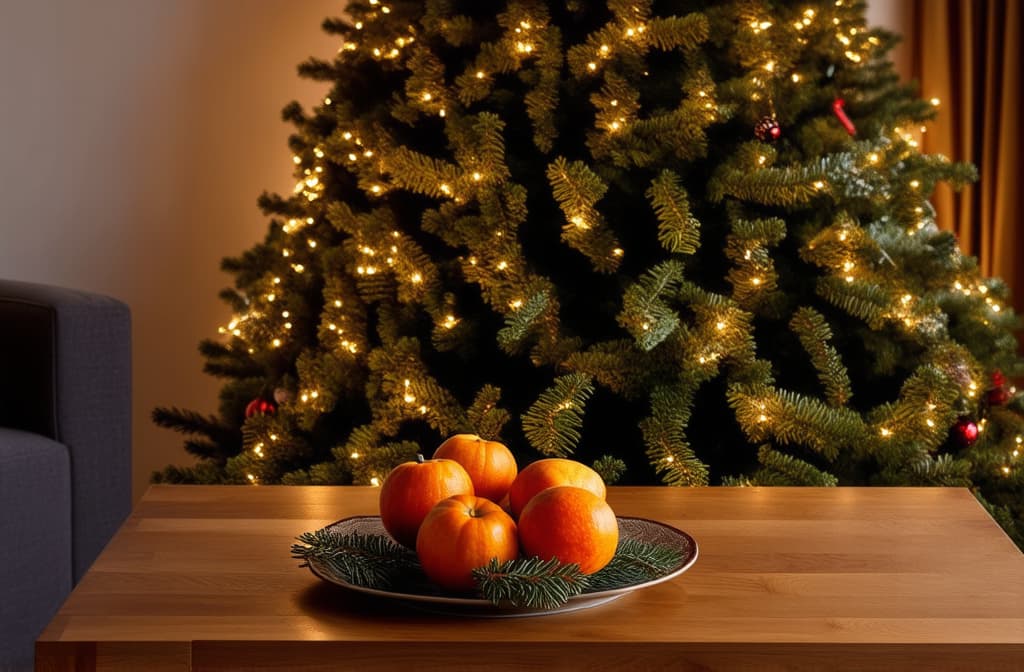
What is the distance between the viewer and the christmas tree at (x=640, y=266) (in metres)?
1.76

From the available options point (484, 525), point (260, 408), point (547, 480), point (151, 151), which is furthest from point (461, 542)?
point (151, 151)

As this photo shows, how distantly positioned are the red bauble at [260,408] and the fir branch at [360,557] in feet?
3.34

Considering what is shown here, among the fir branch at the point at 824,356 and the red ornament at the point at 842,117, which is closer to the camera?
the fir branch at the point at 824,356

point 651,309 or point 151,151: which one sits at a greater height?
point 151,151

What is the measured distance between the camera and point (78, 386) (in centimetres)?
206

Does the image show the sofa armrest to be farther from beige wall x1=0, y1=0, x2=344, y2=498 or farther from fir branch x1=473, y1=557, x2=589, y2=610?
fir branch x1=473, y1=557, x2=589, y2=610

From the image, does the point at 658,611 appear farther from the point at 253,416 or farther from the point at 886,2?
the point at 886,2

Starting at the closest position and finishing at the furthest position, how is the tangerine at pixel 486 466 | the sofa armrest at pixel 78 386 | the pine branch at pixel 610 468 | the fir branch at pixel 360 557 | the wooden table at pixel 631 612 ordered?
1. the wooden table at pixel 631 612
2. the fir branch at pixel 360 557
3. the tangerine at pixel 486 466
4. the pine branch at pixel 610 468
5. the sofa armrest at pixel 78 386

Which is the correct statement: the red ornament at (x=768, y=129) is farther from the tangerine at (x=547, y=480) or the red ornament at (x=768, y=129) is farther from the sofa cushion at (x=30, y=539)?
the sofa cushion at (x=30, y=539)

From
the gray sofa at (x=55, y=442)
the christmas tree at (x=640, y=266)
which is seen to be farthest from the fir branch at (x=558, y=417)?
the gray sofa at (x=55, y=442)

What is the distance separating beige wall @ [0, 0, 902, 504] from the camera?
290 centimetres

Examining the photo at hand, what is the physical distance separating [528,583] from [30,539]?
1.21 metres

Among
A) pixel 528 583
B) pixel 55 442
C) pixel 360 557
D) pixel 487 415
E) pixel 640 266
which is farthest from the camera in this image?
pixel 55 442

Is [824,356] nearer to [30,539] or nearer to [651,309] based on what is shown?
[651,309]
